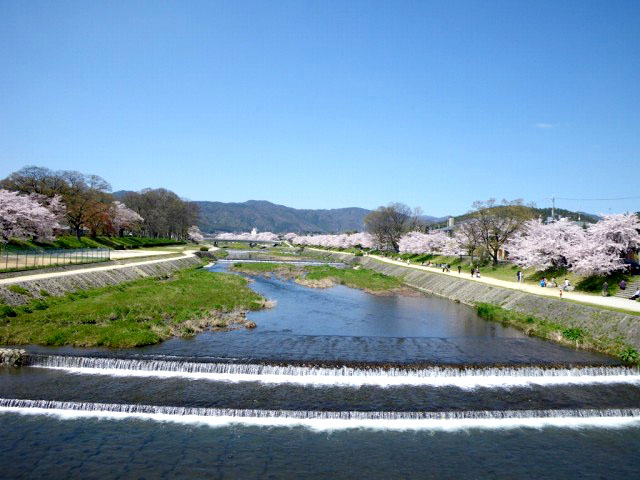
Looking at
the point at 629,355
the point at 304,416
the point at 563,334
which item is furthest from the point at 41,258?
the point at 629,355

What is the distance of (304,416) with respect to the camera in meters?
18.4

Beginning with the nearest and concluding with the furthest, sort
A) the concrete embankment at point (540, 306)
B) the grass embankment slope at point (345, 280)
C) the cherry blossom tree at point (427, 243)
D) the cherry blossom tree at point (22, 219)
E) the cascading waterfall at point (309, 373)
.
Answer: the cascading waterfall at point (309, 373) → the concrete embankment at point (540, 306) → the cherry blossom tree at point (22, 219) → the grass embankment slope at point (345, 280) → the cherry blossom tree at point (427, 243)

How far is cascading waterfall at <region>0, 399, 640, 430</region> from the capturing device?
18.1 metres

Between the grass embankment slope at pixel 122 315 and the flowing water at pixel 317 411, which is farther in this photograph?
the grass embankment slope at pixel 122 315

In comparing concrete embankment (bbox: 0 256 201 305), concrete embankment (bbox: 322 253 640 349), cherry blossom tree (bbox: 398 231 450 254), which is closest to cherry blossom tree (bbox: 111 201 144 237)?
concrete embankment (bbox: 0 256 201 305)

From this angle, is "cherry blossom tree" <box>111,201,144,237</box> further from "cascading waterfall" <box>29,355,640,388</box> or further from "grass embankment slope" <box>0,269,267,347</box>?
"cascading waterfall" <box>29,355,640,388</box>

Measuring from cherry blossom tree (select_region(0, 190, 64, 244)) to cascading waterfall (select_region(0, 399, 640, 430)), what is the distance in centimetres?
4817

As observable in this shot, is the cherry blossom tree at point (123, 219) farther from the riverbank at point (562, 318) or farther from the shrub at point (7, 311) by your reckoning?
the riverbank at point (562, 318)

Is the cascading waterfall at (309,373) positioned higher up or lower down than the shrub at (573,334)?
lower down

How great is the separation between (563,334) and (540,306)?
703 centimetres

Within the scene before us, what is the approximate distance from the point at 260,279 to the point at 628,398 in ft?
170

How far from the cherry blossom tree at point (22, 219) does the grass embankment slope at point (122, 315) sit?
2554 centimetres

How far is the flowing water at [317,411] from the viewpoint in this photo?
15148mm

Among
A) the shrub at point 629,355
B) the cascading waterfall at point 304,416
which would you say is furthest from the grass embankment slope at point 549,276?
the cascading waterfall at point 304,416
